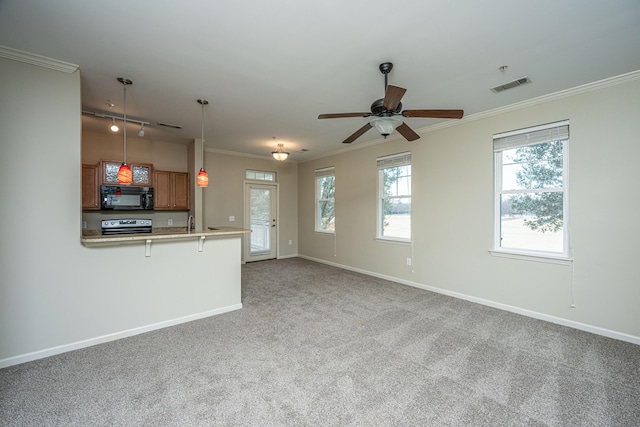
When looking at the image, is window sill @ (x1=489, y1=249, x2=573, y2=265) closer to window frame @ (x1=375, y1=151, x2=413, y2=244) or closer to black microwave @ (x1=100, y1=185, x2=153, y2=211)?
window frame @ (x1=375, y1=151, x2=413, y2=244)

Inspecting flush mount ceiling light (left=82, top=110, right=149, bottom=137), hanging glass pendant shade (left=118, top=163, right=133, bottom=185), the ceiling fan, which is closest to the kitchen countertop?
hanging glass pendant shade (left=118, top=163, right=133, bottom=185)

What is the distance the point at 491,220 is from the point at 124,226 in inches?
193

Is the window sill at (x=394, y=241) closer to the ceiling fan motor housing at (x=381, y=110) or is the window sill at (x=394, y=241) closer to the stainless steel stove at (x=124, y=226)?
the ceiling fan motor housing at (x=381, y=110)

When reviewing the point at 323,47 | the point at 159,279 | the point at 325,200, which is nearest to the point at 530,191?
the point at 323,47

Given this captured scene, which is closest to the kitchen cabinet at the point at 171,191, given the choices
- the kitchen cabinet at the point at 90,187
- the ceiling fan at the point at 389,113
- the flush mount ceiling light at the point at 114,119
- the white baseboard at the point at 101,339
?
the kitchen cabinet at the point at 90,187

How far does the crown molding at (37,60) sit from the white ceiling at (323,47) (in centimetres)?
7

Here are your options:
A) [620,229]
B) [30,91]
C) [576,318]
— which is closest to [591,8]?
[620,229]

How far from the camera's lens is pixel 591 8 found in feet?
6.27

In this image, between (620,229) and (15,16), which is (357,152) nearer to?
(620,229)

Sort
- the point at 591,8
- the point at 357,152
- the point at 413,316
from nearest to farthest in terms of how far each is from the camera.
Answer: the point at 591,8 → the point at 413,316 → the point at 357,152

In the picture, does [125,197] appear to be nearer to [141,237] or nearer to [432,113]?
[141,237]

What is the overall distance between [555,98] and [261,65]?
11.2 feet

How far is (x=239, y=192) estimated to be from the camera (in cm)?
667

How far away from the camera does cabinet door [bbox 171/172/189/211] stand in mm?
5588
